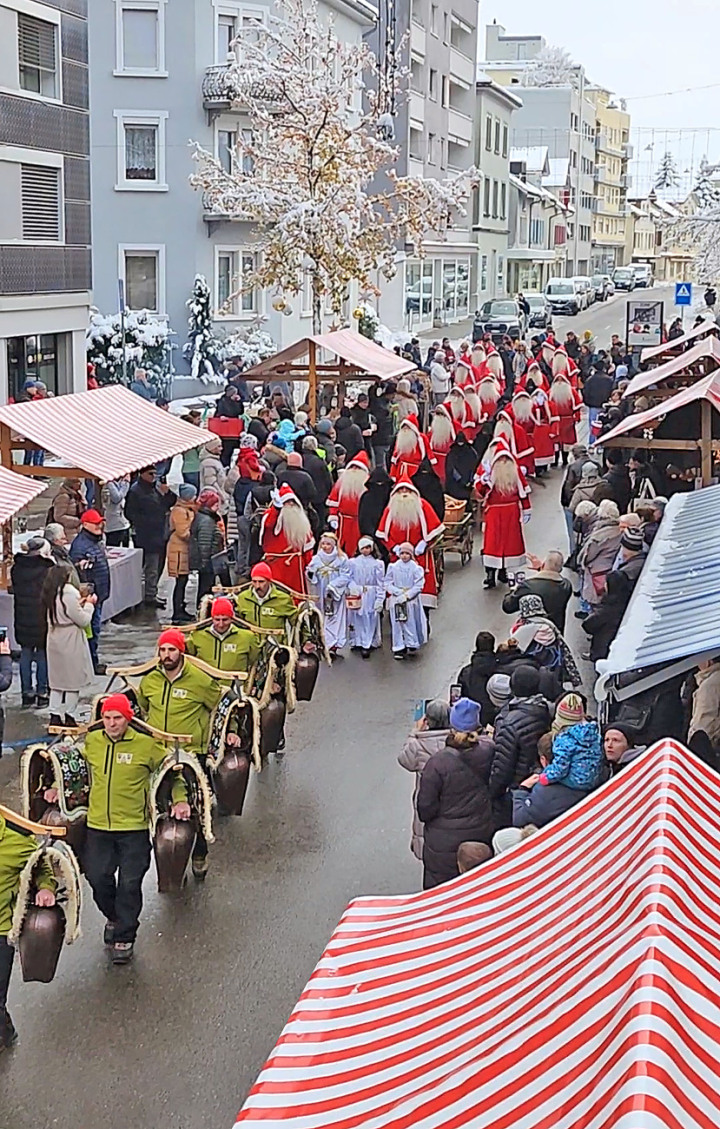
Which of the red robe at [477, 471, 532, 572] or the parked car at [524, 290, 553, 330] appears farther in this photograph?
the parked car at [524, 290, 553, 330]

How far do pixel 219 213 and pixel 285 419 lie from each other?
630 inches

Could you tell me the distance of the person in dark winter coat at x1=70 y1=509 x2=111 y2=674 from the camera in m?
13.2

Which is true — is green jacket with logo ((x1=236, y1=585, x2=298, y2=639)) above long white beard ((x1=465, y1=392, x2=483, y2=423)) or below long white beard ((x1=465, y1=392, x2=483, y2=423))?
below

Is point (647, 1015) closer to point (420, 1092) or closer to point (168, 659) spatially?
point (420, 1092)

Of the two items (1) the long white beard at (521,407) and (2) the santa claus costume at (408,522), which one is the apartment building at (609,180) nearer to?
(1) the long white beard at (521,407)

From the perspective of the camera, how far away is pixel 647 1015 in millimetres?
3746

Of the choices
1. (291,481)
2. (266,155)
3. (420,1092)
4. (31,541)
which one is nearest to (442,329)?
(266,155)

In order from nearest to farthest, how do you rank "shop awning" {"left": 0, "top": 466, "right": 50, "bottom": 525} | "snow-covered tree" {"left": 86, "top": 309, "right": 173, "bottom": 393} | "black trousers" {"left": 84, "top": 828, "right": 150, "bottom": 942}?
"black trousers" {"left": 84, "top": 828, "right": 150, "bottom": 942}, "shop awning" {"left": 0, "top": 466, "right": 50, "bottom": 525}, "snow-covered tree" {"left": 86, "top": 309, "right": 173, "bottom": 393}

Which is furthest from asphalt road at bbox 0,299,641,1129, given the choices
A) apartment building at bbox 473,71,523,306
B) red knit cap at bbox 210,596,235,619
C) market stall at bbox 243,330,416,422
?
apartment building at bbox 473,71,523,306

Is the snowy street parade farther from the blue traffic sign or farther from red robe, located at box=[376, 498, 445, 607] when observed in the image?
the blue traffic sign

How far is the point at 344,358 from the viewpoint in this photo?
72.0 feet

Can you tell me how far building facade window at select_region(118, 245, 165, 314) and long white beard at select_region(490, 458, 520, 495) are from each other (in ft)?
69.3

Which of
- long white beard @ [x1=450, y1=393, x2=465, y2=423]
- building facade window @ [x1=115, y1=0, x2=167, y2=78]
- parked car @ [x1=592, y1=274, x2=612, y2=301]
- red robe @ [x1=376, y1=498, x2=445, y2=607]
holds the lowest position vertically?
red robe @ [x1=376, y1=498, x2=445, y2=607]

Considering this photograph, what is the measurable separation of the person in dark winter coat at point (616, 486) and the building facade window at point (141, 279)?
20.2m
